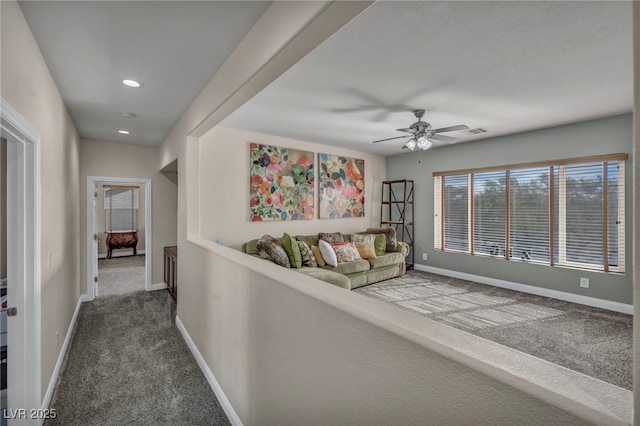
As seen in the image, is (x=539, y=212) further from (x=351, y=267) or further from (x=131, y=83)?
(x=131, y=83)

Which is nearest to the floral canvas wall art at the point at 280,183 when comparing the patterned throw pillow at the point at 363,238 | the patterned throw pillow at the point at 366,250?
the patterned throw pillow at the point at 363,238

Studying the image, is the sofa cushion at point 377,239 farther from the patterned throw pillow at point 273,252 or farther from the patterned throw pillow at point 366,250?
the patterned throw pillow at point 273,252

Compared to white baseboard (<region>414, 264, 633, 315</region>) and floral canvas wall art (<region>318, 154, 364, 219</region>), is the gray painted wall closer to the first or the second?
white baseboard (<region>414, 264, 633, 315</region>)

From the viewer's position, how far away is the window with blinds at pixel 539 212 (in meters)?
4.03

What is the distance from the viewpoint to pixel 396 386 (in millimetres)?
856

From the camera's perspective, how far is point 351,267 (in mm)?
4703

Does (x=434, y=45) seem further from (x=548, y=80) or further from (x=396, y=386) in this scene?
(x=396, y=386)

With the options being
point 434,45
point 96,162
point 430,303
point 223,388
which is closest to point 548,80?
point 434,45

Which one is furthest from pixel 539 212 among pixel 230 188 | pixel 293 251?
pixel 230 188

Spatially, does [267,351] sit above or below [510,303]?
above

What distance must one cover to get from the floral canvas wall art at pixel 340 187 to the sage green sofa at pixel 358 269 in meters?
0.61

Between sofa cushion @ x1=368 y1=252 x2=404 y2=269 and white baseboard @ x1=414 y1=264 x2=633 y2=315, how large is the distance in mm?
1016

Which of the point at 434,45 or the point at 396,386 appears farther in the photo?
the point at 434,45

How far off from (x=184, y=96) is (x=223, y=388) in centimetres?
252
